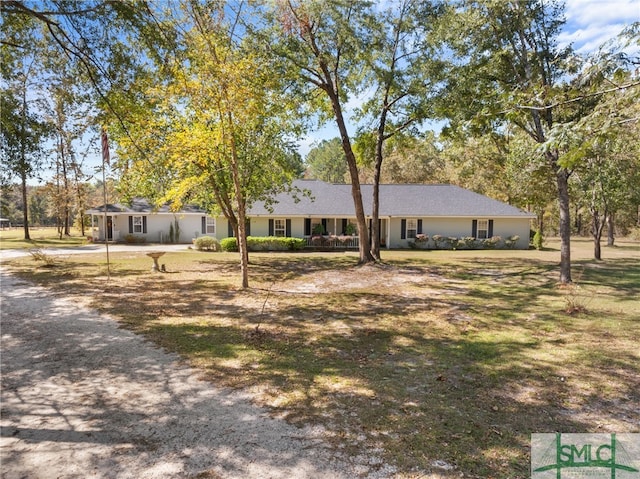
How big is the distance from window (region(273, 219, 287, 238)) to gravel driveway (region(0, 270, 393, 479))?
21.5 meters

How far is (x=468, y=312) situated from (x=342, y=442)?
21.7 feet

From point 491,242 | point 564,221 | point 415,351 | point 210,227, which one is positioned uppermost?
point 564,221

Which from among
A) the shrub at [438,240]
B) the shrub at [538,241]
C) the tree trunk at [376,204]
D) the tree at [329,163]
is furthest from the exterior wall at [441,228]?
the tree at [329,163]

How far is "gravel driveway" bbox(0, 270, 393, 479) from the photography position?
345cm

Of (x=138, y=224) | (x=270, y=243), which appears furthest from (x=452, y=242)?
(x=138, y=224)

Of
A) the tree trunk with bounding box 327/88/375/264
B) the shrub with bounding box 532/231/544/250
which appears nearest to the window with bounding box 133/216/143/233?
the tree trunk with bounding box 327/88/375/264

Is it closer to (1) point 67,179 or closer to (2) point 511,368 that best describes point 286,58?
(2) point 511,368

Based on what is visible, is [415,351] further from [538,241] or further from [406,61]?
[538,241]

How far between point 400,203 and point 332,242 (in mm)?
6144

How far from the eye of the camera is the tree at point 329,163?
71500mm

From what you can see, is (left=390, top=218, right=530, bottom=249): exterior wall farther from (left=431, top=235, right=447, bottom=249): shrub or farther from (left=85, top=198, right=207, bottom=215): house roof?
(left=85, top=198, right=207, bottom=215): house roof

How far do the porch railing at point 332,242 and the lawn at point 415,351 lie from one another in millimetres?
12596

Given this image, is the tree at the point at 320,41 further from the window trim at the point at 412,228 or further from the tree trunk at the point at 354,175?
the window trim at the point at 412,228

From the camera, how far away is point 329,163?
243 feet
